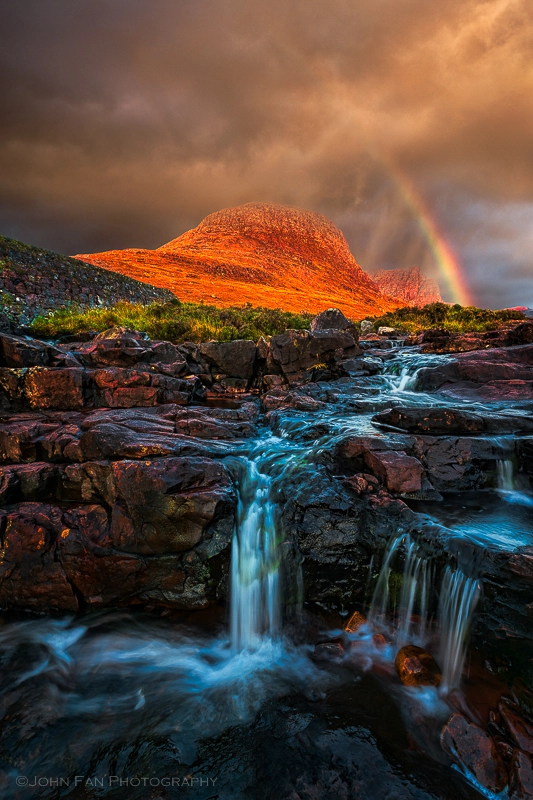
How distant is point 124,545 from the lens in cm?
565

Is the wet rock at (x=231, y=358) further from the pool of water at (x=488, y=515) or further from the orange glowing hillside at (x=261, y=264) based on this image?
the orange glowing hillside at (x=261, y=264)

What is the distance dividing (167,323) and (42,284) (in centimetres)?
724

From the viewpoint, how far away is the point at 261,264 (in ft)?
268

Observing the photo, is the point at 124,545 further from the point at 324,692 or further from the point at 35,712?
the point at 324,692

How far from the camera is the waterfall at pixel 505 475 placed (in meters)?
6.83

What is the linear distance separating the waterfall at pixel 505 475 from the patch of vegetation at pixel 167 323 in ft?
37.6

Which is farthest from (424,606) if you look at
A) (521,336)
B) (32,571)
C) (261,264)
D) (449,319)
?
(261,264)

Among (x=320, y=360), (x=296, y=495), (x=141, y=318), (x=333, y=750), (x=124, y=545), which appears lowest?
(x=333, y=750)

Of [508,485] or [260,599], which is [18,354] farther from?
[508,485]

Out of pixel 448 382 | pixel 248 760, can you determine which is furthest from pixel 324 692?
pixel 448 382

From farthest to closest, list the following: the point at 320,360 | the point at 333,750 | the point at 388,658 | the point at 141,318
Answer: the point at 141,318 < the point at 320,360 < the point at 388,658 < the point at 333,750

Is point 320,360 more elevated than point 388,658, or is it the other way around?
point 320,360

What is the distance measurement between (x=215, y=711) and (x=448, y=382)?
437 inches

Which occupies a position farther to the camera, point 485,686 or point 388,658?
point 388,658
